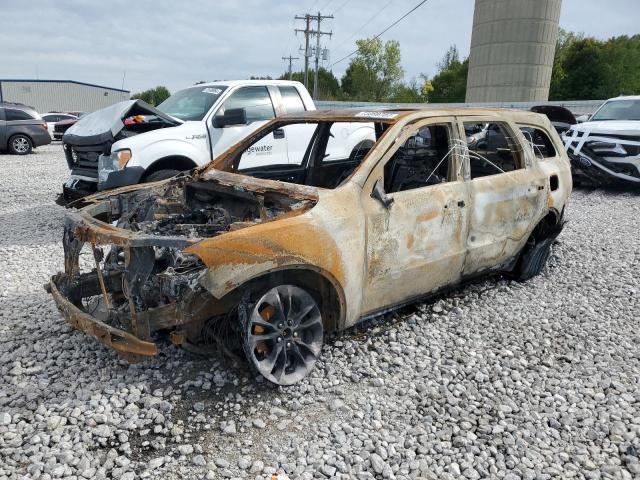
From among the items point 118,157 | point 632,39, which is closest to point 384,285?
point 118,157

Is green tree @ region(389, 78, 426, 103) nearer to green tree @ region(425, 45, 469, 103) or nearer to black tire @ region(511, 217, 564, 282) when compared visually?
green tree @ region(425, 45, 469, 103)

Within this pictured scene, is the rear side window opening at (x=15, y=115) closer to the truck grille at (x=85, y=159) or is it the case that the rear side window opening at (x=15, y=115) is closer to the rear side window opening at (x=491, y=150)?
the truck grille at (x=85, y=159)

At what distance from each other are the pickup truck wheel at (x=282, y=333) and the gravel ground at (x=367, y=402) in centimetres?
16

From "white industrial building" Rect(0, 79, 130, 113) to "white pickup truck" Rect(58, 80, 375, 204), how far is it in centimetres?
4818

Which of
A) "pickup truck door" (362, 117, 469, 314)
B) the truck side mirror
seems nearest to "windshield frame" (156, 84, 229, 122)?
the truck side mirror

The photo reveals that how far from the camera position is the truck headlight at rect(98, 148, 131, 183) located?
643 cm

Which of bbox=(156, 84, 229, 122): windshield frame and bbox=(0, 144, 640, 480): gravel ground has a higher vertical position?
bbox=(156, 84, 229, 122): windshield frame

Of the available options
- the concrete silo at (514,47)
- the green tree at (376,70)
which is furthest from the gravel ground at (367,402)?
the green tree at (376,70)

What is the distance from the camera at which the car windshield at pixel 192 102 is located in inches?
286

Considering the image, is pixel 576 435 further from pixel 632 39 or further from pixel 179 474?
pixel 632 39

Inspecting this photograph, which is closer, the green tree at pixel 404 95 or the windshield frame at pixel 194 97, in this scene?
the windshield frame at pixel 194 97

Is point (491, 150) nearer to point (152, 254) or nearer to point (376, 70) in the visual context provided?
point (152, 254)

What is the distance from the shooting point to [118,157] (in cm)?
644

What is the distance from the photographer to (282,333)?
327 cm
